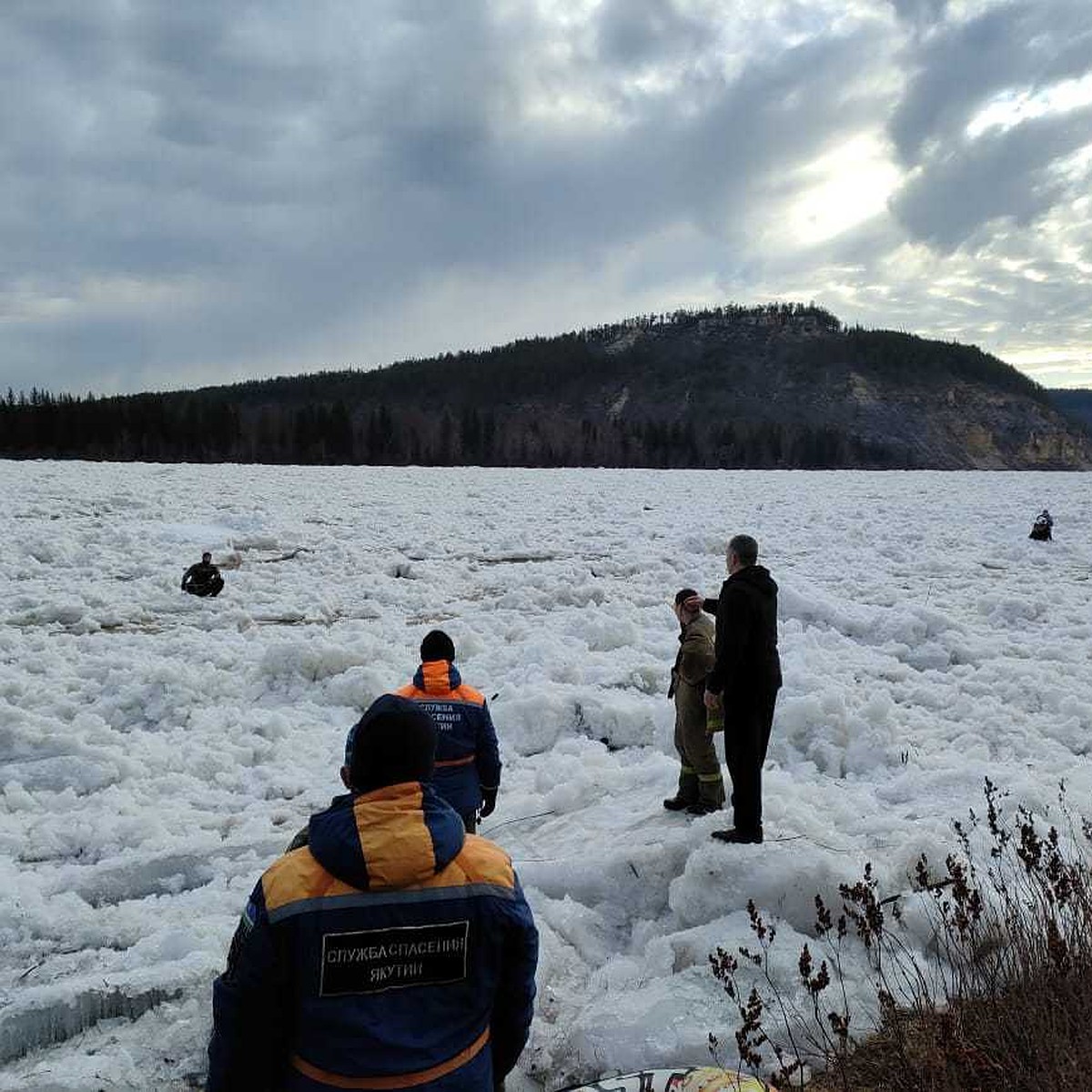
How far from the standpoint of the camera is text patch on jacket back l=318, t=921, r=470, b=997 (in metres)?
1.96

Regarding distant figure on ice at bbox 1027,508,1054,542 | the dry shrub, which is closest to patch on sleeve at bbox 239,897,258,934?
the dry shrub

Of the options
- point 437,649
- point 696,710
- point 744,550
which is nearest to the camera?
point 744,550

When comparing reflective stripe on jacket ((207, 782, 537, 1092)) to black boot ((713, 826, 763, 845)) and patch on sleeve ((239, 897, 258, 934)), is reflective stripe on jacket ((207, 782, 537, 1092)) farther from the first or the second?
black boot ((713, 826, 763, 845))

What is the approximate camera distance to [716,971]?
2.89m

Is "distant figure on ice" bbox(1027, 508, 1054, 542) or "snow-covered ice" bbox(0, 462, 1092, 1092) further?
"distant figure on ice" bbox(1027, 508, 1054, 542)

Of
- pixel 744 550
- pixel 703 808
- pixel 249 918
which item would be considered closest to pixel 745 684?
pixel 744 550

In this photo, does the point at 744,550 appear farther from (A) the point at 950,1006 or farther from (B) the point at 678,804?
(A) the point at 950,1006

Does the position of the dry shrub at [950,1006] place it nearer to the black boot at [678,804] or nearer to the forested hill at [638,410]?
the black boot at [678,804]

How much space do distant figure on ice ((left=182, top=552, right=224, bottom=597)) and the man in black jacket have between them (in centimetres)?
932

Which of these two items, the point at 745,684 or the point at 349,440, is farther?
the point at 349,440

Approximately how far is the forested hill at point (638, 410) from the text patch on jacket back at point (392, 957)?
7048 centimetres

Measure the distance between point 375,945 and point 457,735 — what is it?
8.62 feet

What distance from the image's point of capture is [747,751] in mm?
4520

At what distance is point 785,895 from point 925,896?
795 millimetres
